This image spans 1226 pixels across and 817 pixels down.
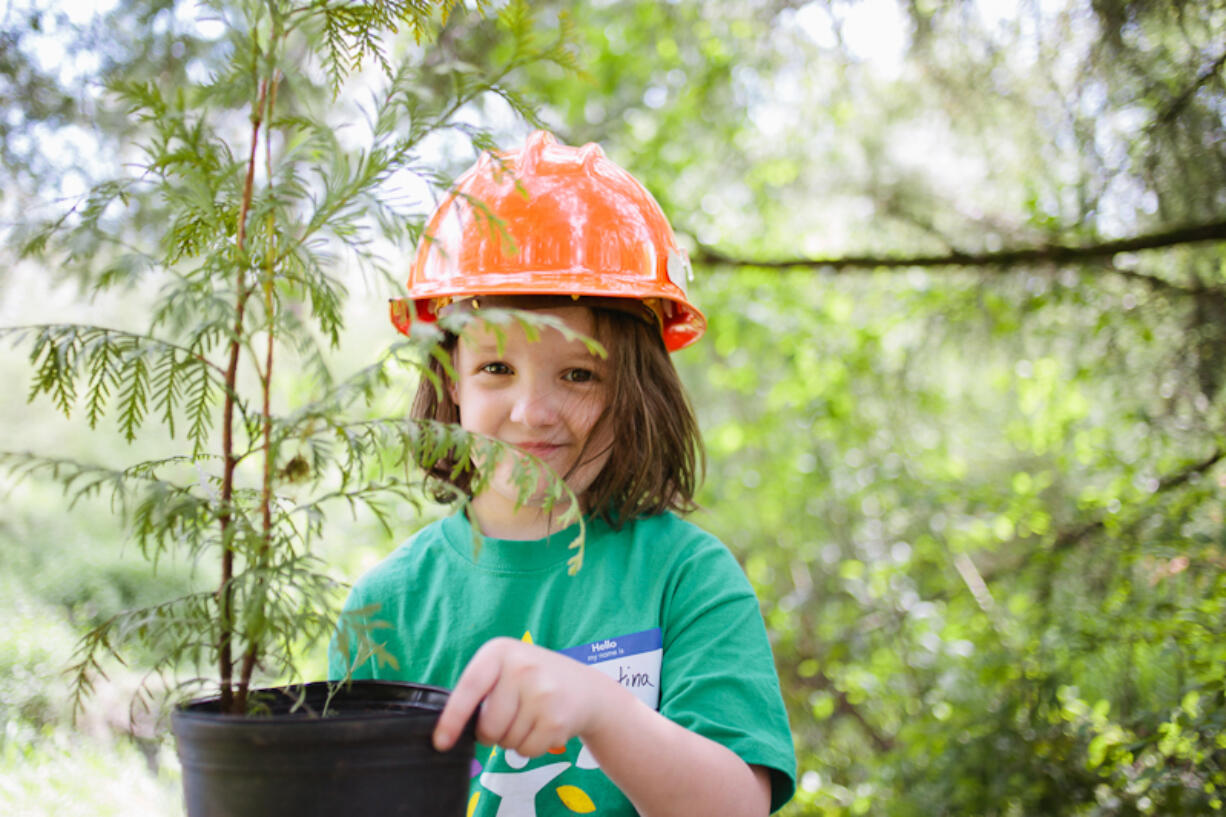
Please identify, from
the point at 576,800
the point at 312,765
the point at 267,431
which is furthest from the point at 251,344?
the point at 576,800

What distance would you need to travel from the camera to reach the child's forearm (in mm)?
1387

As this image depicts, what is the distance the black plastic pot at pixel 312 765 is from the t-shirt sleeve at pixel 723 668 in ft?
2.24

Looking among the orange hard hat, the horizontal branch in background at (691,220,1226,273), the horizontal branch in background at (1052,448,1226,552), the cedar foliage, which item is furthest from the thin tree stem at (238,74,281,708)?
the horizontal branch in background at (1052,448,1226,552)

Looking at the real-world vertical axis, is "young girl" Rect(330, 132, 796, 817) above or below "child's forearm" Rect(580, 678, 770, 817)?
above

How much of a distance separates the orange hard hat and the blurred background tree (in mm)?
405

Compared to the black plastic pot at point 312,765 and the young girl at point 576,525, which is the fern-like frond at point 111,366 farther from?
the young girl at point 576,525

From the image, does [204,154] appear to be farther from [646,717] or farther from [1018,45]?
[1018,45]

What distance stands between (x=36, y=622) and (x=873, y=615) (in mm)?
4230

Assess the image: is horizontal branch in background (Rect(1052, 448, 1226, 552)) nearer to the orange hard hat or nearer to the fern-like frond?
the orange hard hat

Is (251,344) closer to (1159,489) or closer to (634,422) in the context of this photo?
(634,422)

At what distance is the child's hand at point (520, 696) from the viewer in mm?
1209

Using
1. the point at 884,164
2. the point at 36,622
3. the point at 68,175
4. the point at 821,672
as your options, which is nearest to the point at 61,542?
the point at 36,622

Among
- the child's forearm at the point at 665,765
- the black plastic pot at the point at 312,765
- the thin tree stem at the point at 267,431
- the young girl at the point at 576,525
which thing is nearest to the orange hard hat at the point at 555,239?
the young girl at the point at 576,525

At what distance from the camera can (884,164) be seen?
6.16m
